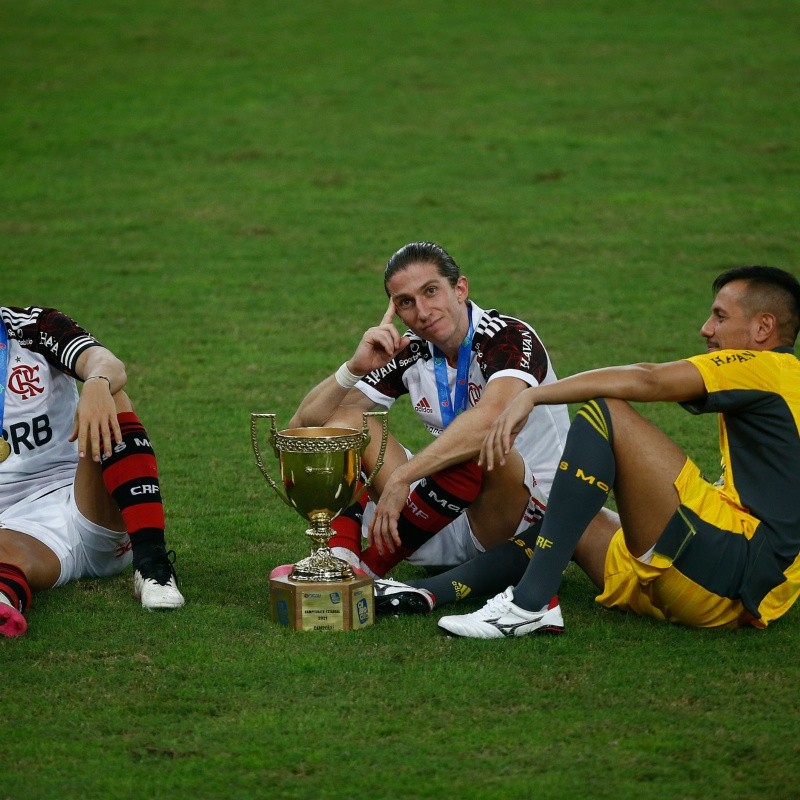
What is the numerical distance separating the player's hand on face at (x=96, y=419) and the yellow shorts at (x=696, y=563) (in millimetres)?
1860

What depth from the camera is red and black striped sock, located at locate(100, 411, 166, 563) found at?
5066 mm

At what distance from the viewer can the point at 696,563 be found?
4449 mm

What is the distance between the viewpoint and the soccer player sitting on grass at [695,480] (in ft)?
14.5

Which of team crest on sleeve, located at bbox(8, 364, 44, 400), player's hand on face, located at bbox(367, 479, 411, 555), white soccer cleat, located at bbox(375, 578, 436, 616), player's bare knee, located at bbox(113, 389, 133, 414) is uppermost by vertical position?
team crest on sleeve, located at bbox(8, 364, 44, 400)

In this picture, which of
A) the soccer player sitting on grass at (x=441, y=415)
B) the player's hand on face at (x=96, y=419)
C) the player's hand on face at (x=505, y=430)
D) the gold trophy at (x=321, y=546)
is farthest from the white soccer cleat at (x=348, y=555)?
the player's hand on face at (x=96, y=419)

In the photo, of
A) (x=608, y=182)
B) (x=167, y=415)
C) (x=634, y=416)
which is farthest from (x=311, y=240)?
(x=634, y=416)

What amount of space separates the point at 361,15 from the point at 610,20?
4022 millimetres

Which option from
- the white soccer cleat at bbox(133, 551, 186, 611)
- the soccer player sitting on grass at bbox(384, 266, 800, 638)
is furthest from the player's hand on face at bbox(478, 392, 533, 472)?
the white soccer cleat at bbox(133, 551, 186, 611)

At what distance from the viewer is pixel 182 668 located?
4.38 m

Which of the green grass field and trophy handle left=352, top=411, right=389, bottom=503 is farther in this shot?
trophy handle left=352, top=411, right=389, bottom=503

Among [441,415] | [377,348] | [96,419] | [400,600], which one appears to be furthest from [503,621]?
[96,419]

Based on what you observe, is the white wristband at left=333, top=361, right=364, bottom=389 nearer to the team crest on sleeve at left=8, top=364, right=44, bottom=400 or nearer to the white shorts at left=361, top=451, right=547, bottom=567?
the white shorts at left=361, top=451, right=547, bottom=567

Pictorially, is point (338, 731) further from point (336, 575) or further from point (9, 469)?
point (9, 469)

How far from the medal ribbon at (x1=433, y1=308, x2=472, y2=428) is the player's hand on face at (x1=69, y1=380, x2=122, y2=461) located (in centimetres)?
129
